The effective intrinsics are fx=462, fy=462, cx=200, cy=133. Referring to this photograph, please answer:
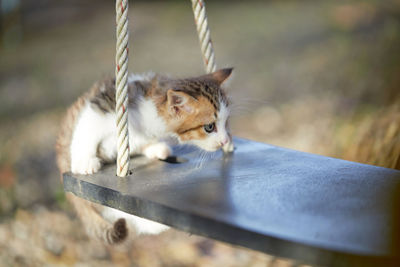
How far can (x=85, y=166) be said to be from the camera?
1.33 meters

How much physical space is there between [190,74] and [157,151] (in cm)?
240

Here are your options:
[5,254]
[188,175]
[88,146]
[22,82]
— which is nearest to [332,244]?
[188,175]

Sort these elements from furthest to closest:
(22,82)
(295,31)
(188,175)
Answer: (295,31) → (22,82) → (188,175)

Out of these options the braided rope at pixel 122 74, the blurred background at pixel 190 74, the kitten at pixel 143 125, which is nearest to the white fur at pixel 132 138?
the kitten at pixel 143 125

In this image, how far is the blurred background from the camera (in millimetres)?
2631

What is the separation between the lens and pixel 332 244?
87 centimetres

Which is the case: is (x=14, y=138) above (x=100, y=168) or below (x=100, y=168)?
below

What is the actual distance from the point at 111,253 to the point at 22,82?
2083 mm

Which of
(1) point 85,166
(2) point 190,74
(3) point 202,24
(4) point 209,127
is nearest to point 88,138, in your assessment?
(1) point 85,166

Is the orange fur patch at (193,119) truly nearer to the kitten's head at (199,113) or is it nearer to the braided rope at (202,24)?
the kitten's head at (199,113)

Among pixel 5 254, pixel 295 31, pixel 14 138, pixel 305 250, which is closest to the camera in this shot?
pixel 305 250

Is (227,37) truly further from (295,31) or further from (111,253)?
(111,253)

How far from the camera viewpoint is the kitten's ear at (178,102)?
1317 millimetres

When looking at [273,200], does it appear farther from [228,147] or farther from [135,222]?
[135,222]
